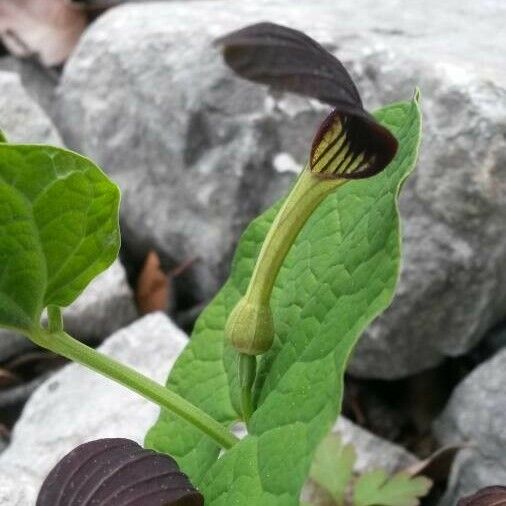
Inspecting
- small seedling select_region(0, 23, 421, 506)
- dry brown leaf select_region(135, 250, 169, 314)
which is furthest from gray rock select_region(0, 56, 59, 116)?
small seedling select_region(0, 23, 421, 506)

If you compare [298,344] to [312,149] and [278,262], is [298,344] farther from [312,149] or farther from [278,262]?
[312,149]

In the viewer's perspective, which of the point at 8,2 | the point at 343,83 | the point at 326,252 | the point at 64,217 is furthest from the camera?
the point at 8,2

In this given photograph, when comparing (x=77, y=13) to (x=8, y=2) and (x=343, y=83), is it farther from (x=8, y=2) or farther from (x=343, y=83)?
(x=343, y=83)

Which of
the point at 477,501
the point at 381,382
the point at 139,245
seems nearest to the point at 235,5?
the point at 139,245

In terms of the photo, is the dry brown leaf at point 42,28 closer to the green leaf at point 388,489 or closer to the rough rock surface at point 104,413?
the rough rock surface at point 104,413

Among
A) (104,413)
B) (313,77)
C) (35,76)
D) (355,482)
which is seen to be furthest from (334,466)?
(35,76)

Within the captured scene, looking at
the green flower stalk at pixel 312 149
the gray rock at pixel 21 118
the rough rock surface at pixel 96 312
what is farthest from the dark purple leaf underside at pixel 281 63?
the gray rock at pixel 21 118
